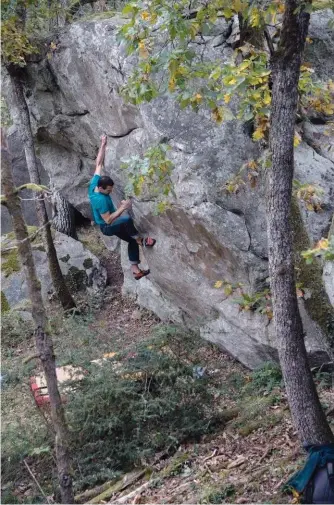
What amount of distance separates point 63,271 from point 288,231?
26.9 feet

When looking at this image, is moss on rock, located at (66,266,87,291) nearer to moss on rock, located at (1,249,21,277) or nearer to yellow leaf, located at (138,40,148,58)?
moss on rock, located at (1,249,21,277)

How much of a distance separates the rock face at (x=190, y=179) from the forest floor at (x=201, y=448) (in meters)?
0.87

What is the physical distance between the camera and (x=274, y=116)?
506 cm

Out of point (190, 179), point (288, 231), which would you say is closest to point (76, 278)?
point (190, 179)

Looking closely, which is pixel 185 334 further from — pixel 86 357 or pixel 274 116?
pixel 274 116

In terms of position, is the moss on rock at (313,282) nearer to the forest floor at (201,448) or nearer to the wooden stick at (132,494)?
the forest floor at (201,448)

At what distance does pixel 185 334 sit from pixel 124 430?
1.53 meters

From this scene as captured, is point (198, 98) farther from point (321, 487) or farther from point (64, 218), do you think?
point (64, 218)

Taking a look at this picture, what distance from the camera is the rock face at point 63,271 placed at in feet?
40.6

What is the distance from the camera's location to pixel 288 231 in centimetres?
516

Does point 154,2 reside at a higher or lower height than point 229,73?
higher

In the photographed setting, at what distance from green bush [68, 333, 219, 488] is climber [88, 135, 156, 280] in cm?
268

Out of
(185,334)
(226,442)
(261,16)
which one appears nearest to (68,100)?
(185,334)

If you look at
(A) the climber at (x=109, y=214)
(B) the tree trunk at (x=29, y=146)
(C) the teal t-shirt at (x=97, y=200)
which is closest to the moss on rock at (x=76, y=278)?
(B) the tree trunk at (x=29, y=146)
